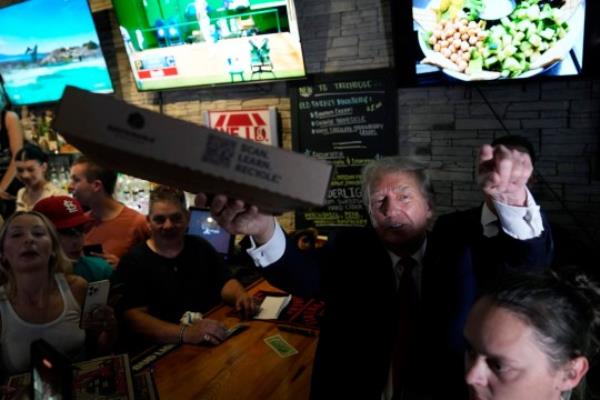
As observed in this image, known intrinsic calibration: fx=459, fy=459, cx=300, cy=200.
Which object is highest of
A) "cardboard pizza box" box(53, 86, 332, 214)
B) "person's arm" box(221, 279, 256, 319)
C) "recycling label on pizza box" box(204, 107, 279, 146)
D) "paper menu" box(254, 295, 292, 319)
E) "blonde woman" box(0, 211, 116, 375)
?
"cardboard pizza box" box(53, 86, 332, 214)

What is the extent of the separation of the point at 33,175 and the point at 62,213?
73.6 inches

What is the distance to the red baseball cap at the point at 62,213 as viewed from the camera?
2559mm

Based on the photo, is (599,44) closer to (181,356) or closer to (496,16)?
(496,16)

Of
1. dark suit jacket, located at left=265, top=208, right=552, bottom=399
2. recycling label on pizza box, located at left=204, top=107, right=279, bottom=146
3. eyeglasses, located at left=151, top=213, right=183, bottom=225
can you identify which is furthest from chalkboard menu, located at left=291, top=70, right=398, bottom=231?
dark suit jacket, located at left=265, top=208, right=552, bottom=399

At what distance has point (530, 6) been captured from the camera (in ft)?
8.70

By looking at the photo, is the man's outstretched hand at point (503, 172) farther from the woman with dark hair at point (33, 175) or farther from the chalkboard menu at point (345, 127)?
the woman with dark hair at point (33, 175)

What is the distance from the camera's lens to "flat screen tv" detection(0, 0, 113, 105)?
14.6 ft

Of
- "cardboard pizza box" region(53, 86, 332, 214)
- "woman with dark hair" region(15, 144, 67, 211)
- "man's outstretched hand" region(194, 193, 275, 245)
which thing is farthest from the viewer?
"woman with dark hair" region(15, 144, 67, 211)

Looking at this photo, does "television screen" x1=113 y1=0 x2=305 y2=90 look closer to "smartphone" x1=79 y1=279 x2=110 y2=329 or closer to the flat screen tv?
the flat screen tv

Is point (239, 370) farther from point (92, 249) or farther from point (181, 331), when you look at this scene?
point (92, 249)

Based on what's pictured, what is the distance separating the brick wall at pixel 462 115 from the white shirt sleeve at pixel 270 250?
7.25ft

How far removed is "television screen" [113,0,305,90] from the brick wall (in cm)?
25

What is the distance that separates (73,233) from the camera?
2586 mm

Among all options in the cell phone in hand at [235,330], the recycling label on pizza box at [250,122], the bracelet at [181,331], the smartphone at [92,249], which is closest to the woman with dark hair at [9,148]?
the recycling label on pizza box at [250,122]
